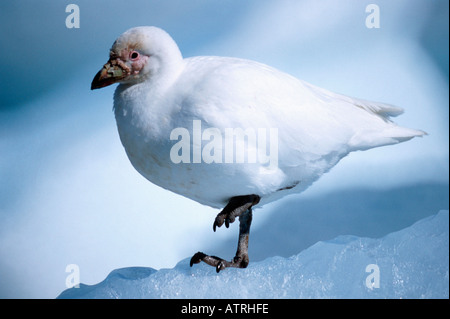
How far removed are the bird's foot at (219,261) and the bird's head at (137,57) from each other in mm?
381

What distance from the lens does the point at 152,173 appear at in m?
1.22

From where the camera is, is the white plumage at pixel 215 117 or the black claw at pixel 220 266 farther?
the black claw at pixel 220 266

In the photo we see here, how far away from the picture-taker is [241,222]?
135 centimetres

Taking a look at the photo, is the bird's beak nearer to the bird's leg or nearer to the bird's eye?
the bird's eye

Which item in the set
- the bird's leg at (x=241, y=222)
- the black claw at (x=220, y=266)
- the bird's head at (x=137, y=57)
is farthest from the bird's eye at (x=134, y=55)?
the black claw at (x=220, y=266)

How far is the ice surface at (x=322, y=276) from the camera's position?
4.24 feet

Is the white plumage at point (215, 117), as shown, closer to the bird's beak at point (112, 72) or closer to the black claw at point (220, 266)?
the bird's beak at point (112, 72)

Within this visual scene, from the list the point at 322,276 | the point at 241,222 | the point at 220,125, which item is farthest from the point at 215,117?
the point at 322,276

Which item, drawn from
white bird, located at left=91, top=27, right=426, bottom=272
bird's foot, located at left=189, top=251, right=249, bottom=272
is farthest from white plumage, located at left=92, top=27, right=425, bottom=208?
bird's foot, located at left=189, top=251, right=249, bottom=272

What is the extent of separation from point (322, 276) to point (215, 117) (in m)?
0.45
